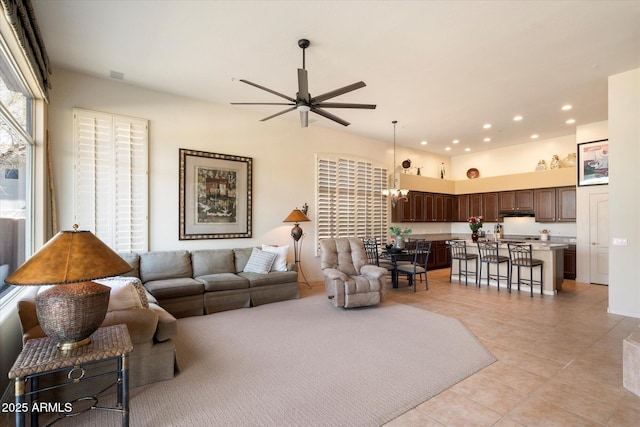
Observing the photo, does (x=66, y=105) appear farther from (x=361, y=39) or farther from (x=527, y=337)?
(x=527, y=337)

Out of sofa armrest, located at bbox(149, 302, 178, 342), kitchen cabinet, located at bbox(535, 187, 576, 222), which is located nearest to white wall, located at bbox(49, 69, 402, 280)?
sofa armrest, located at bbox(149, 302, 178, 342)

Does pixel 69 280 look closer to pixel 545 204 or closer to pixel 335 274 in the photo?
pixel 335 274

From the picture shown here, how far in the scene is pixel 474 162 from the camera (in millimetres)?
9578

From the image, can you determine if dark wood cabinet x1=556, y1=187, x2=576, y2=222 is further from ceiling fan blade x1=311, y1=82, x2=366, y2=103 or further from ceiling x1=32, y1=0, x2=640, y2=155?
ceiling fan blade x1=311, y1=82, x2=366, y2=103

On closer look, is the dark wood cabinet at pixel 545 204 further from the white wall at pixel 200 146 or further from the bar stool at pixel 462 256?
the white wall at pixel 200 146

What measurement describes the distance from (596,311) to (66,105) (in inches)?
325

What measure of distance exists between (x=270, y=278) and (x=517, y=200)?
707 centimetres

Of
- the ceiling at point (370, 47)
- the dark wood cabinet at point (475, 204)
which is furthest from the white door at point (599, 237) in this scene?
the dark wood cabinet at point (475, 204)

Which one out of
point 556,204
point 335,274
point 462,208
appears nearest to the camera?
point 335,274

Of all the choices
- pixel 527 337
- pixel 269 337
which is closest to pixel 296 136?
pixel 269 337

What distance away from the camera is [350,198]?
7.43 meters

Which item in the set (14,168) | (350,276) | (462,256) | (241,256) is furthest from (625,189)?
(14,168)

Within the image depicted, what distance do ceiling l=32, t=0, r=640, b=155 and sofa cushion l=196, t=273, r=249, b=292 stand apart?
9.84ft

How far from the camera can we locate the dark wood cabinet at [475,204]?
9.15m
